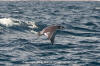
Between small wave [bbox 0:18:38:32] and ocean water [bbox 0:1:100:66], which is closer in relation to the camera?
ocean water [bbox 0:1:100:66]

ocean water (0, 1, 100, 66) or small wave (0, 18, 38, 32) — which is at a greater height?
ocean water (0, 1, 100, 66)

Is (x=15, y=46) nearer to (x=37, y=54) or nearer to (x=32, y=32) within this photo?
(x=37, y=54)

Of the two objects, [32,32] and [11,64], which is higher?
[11,64]

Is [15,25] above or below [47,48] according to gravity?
below

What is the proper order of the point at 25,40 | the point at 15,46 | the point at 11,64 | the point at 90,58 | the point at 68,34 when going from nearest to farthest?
the point at 11,64, the point at 90,58, the point at 15,46, the point at 25,40, the point at 68,34

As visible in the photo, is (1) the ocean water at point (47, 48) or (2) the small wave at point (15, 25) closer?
(1) the ocean water at point (47, 48)

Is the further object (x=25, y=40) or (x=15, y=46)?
(x=25, y=40)

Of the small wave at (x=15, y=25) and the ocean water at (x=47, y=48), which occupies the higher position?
the ocean water at (x=47, y=48)

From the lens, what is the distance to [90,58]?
664 inches

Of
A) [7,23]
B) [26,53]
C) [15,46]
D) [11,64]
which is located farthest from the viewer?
[7,23]

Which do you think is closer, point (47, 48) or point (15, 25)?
point (47, 48)

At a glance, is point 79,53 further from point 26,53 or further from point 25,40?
point 25,40

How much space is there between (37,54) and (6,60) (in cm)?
217

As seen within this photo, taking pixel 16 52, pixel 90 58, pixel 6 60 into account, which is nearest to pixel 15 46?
pixel 16 52
